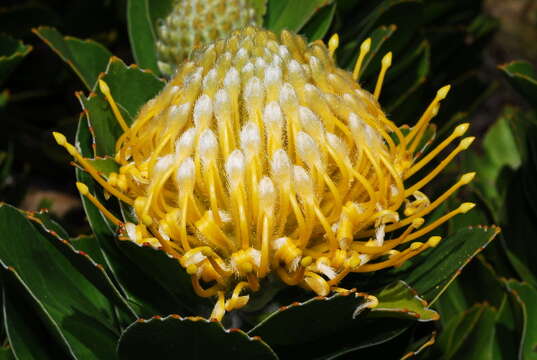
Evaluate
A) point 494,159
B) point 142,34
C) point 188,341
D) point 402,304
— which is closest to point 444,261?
point 402,304

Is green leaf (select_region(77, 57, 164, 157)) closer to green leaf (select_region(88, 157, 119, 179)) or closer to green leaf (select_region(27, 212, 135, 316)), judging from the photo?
green leaf (select_region(88, 157, 119, 179))

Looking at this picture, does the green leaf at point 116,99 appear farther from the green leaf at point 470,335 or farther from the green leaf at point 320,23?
the green leaf at point 470,335

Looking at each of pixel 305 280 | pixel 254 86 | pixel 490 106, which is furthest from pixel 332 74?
pixel 490 106

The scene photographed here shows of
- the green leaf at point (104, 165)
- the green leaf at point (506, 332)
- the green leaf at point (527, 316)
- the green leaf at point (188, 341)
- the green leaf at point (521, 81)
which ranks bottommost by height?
the green leaf at point (506, 332)

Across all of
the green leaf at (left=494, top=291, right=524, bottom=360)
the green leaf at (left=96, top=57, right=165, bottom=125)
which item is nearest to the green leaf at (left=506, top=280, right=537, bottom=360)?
the green leaf at (left=494, top=291, right=524, bottom=360)

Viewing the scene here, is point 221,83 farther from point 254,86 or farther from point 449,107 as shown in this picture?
point 449,107

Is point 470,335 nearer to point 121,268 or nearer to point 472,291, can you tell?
point 472,291

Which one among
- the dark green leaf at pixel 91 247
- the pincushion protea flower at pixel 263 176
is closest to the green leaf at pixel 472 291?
the pincushion protea flower at pixel 263 176
